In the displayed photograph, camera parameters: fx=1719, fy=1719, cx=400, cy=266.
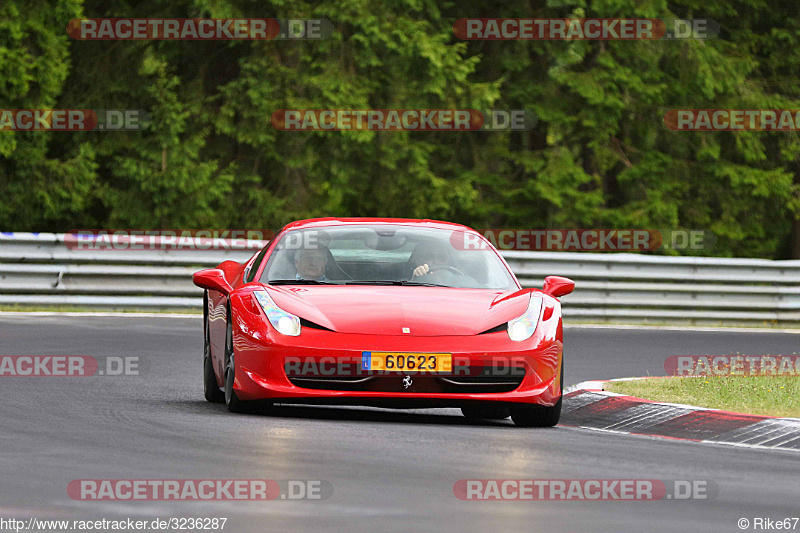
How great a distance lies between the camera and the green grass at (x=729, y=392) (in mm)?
11539

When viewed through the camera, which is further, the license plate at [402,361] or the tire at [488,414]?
the tire at [488,414]

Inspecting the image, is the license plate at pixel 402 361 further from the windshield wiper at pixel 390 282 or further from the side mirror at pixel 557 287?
the side mirror at pixel 557 287

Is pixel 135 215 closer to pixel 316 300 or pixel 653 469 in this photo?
pixel 316 300

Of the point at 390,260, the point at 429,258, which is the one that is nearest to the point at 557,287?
the point at 429,258

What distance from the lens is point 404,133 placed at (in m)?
32.2

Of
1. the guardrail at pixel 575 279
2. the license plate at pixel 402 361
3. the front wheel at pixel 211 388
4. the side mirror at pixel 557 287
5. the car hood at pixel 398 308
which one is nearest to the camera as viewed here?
the license plate at pixel 402 361

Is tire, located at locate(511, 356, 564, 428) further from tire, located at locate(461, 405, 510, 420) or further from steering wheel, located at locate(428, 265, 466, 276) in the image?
steering wheel, located at locate(428, 265, 466, 276)

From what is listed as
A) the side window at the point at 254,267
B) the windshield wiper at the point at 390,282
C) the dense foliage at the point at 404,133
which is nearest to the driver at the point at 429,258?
the windshield wiper at the point at 390,282

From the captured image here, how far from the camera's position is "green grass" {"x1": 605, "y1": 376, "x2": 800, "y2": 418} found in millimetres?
11539

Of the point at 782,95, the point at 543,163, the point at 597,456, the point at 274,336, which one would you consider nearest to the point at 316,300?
the point at 274,336

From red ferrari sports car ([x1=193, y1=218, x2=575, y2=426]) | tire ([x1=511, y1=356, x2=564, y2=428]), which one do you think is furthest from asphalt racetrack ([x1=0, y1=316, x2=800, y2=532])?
red ferrari sports car ([x1=193, y1=218, x2=575, y2=426])

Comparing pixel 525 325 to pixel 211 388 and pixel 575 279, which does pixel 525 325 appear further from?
pixel 575 279

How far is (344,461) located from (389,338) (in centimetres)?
182

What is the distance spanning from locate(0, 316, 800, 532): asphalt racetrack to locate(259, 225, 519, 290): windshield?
0.89 m
